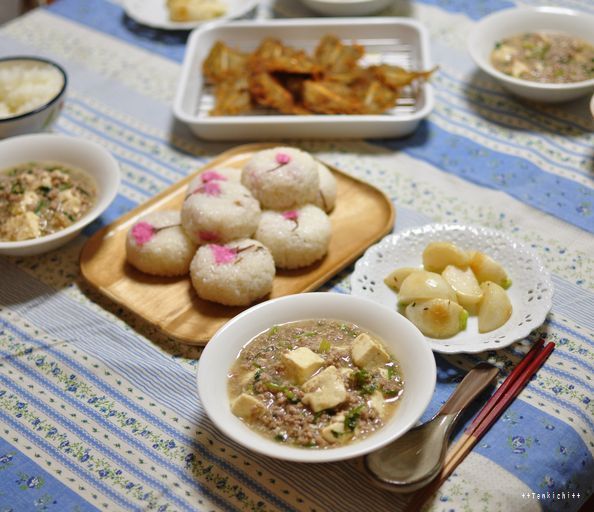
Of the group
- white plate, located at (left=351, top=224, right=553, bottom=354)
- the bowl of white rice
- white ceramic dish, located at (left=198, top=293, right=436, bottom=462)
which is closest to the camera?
white ceramic dish, located at (left=198, top=293, right=436, bottom=462)

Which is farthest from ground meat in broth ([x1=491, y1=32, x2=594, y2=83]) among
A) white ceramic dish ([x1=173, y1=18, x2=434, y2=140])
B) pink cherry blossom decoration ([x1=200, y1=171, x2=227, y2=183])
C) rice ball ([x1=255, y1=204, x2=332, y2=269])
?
pink cherry blossom decoration ([x1=200, y1=171, x2=227, y2=183])

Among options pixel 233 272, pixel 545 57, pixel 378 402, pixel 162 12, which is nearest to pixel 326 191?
pixel 233 272

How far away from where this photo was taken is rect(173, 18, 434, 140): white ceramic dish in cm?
235

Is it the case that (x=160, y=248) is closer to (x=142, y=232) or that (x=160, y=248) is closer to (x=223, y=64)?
(x=142, y=232)

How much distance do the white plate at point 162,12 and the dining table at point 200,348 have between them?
8 cm

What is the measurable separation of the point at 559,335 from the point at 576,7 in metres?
1.86

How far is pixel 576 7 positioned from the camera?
294 cm

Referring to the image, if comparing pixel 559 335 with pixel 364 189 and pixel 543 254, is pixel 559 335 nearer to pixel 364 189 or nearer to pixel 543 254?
pixel 543 254

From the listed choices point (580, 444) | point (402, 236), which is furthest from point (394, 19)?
point (580, 444)

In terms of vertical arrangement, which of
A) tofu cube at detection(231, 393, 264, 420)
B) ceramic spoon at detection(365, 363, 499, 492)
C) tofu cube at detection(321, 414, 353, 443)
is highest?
tofu cube at detection(321, 414, 353, 443)

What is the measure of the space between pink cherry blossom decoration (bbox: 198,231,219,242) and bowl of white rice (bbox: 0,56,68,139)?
85 cm

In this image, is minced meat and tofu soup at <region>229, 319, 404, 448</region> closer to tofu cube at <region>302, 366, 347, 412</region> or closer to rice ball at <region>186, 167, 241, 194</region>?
tofu cube at <region>302, 366, 347, 412</region>

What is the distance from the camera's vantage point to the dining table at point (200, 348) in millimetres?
1425

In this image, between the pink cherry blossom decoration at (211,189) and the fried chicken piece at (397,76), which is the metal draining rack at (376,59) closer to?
the fried chicken piece at (397,76)
